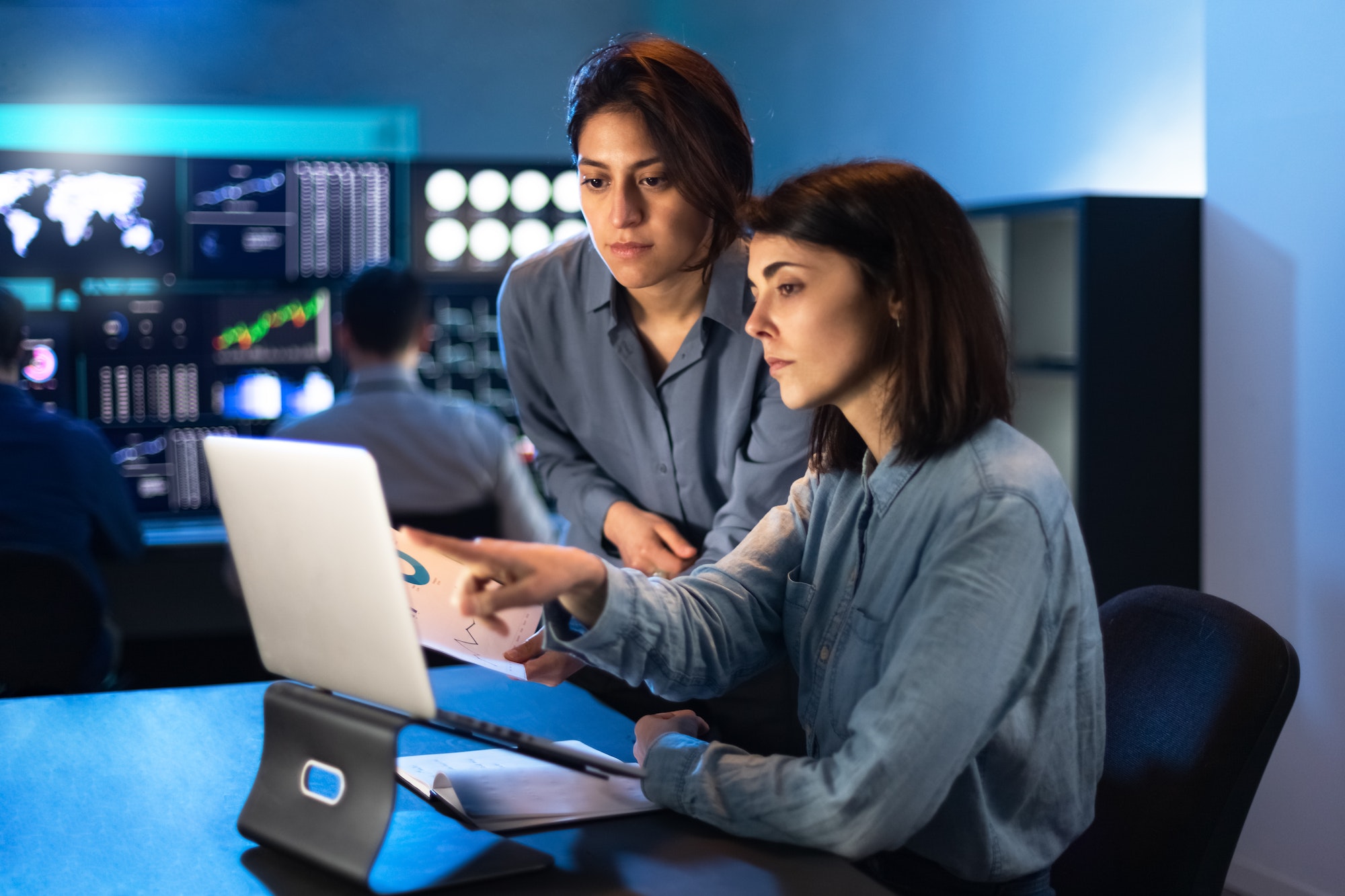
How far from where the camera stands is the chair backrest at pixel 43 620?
2381mm

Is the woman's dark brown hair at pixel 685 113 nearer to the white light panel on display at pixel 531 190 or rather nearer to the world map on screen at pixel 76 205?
the white light panel on display at pixel 531 190

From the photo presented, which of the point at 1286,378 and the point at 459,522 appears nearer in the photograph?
the point at 1286,378

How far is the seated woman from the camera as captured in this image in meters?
0.97

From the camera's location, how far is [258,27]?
499 cm

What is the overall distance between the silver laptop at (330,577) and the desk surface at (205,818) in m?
0.08

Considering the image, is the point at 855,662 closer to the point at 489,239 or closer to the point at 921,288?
the point at 921,288

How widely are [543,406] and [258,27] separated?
3723 mm

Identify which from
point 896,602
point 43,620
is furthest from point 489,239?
point 896,602

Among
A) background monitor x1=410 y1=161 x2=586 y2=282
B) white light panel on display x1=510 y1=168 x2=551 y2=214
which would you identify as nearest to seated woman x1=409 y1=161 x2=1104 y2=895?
A: background monitor x1=410 y1=161 x2=586 y2=282

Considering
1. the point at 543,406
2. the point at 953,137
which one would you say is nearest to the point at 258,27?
the point at 953,137

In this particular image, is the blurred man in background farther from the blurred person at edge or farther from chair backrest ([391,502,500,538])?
the blurred person at edge

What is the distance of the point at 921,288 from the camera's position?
1092 millimetres

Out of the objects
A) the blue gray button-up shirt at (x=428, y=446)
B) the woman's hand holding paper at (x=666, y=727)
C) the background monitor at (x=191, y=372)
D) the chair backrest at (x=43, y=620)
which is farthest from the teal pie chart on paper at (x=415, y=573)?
the background monitor at (x=191, y=372)

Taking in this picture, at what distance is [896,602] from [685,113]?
71cm
